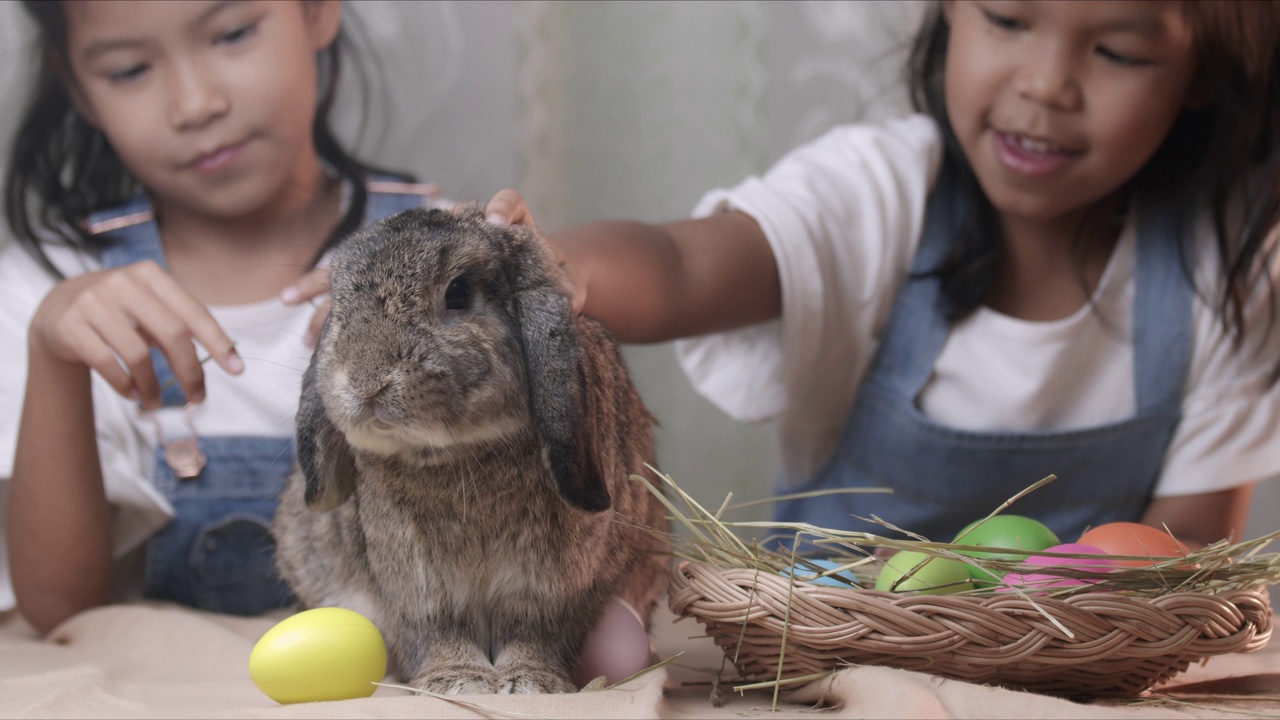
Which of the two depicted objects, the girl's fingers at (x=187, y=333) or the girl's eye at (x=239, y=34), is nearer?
the girl's fingers at (x=187, y=333)

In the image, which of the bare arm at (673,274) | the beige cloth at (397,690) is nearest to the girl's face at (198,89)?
the bare arm at (673,274)

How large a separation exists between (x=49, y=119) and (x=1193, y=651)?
1754mm

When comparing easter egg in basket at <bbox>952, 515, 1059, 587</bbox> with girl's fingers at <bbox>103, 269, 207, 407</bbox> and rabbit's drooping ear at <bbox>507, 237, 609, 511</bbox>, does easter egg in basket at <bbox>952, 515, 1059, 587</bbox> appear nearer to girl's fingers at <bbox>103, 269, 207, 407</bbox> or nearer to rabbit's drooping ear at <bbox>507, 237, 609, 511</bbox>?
rabbit's drooping ear at <bbox>507, 237, 609, 511</bbox>

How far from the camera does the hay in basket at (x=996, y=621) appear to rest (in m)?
0.89

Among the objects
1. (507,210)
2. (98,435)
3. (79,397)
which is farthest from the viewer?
(98,435)

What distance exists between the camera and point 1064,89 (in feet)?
4.49

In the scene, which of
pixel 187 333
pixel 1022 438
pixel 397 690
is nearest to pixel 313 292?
pixel 187 333

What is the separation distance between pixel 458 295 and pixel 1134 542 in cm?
74

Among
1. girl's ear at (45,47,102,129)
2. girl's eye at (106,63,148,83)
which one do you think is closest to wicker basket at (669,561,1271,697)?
girl's eye at (106,63,148,83)

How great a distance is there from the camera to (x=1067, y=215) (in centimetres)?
166

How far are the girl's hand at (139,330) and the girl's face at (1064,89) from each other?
105 cm

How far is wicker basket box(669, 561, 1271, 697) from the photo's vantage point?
2.92 ft

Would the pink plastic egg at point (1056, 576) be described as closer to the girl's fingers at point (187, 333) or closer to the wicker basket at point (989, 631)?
the wicker basket at point (989, 631)

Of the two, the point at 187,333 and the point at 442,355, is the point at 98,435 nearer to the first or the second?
the point at 187,333
